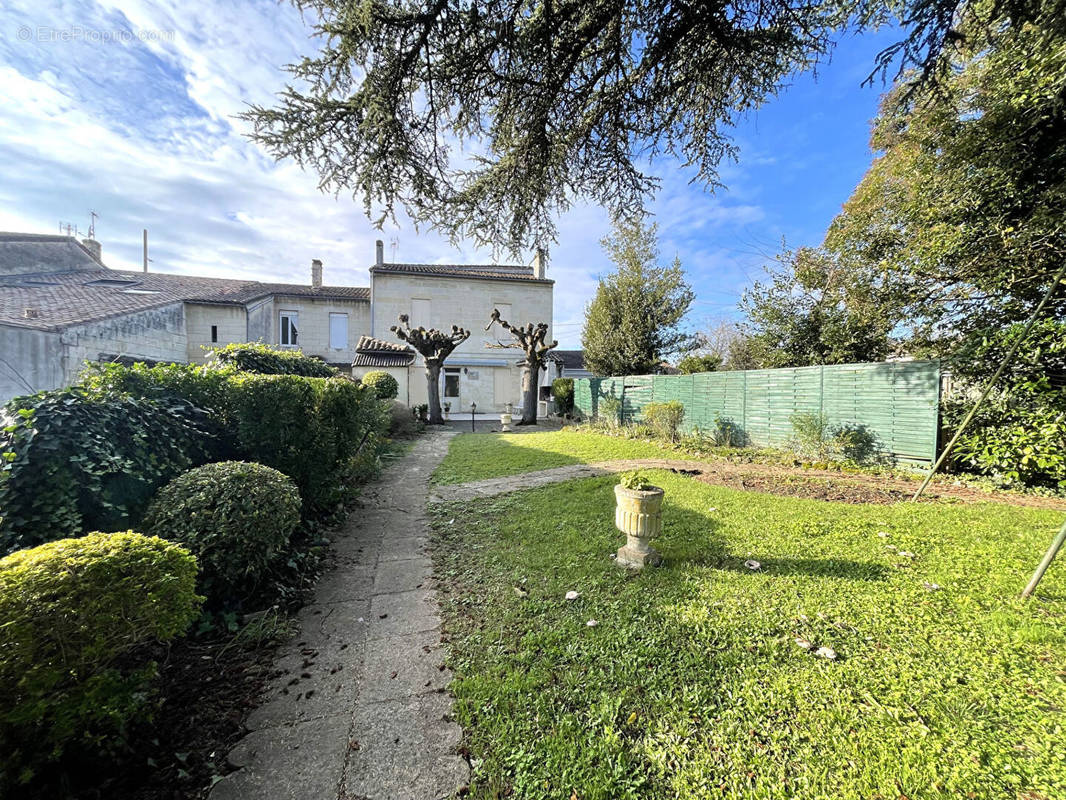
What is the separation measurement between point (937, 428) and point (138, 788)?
33.3 ft

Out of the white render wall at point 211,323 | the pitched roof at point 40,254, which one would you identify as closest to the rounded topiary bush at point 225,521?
the white render wall at point 211,323

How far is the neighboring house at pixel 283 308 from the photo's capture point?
540 inches

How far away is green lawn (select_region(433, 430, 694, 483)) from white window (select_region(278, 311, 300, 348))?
14.1 metres

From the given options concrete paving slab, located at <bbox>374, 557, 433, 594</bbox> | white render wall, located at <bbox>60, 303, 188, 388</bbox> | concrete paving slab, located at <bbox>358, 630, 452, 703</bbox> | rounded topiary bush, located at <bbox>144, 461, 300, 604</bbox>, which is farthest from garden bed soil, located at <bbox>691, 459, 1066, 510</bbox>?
white render wall, located at <bbox>60, 303, 188, 388</bbox>

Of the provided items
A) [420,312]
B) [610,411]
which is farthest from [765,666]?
[420,312]

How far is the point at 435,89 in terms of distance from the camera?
12.2 feet

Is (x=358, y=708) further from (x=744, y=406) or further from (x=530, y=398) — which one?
(x=530, y=398)

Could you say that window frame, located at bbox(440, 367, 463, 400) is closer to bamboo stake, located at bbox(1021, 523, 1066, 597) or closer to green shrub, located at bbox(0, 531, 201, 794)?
green shrub, located at bbox(0, 531, 201, 794)

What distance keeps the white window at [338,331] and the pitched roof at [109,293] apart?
3.69 feet

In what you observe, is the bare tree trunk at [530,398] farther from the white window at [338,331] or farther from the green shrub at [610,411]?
the white window at [338,331]

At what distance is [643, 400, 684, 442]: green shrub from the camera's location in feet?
37.4

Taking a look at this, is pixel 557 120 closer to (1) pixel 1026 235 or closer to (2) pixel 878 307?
(1) pixel 1026 235

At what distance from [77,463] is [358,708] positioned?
7.55 ft

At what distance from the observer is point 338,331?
71.2 feet
